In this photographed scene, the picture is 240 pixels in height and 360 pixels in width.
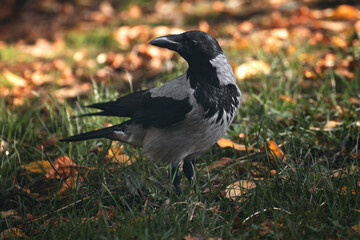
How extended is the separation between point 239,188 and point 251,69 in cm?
216

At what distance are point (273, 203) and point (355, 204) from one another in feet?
1.47

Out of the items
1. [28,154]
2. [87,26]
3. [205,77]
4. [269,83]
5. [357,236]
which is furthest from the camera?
[87,26]

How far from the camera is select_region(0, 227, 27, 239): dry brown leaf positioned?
248cm

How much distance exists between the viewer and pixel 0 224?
2771 mm

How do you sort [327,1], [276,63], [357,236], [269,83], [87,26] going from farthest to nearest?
[87,26], [327,1], [276,63], [269,83], [357,236]

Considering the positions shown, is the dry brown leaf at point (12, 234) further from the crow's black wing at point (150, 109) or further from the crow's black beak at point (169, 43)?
the crow's black beak at point (169, 43)

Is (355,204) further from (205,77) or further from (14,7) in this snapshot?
(14,7)

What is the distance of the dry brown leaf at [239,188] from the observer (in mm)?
2637

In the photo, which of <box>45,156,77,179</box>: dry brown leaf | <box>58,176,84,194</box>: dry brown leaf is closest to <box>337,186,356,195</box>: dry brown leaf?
<box>58,176,84,194</box>: dry brown leaf

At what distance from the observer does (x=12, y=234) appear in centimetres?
253

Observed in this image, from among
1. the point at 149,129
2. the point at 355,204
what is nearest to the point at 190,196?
the point at 149,129

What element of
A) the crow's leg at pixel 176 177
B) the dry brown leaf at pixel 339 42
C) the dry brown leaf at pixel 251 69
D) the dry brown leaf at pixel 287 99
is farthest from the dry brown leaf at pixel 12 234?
the dry brown leaf at pixel 339 42

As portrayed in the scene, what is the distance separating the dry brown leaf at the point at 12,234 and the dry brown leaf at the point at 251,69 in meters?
2.79

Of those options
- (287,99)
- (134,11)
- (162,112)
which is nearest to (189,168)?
(162,112)
